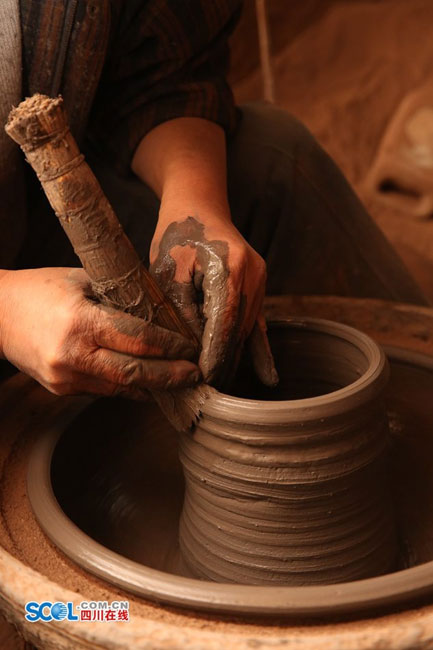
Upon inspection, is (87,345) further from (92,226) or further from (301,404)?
(301,404)

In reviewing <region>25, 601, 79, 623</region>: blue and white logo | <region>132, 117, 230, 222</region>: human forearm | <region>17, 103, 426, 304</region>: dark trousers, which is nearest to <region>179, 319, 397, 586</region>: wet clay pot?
<region>25, 601, 79, 623</region>: blue and white logo

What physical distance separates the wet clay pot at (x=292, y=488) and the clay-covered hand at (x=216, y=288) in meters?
0.11

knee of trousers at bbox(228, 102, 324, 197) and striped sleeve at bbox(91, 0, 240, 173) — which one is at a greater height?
striped sleeve at bbox(91, 0, 240, 173)

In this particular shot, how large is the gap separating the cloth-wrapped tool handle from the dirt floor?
2.85 meters

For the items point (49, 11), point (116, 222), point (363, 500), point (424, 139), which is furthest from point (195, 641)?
point (424, 139)

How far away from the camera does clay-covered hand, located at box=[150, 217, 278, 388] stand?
109cm

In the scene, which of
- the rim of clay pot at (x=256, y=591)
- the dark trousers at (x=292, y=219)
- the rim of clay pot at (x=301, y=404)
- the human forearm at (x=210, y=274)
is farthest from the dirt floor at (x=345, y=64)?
the rim of clay pot at (x=256, y=591)

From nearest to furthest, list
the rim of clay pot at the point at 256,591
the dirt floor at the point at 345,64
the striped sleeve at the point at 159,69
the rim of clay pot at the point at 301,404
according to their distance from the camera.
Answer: the rim of clay pot at the point at 256,591
the rim of clay pot at the point at 301,404
the striped sleeve at the point at 159,69
the dirt floor at the point at 345,64

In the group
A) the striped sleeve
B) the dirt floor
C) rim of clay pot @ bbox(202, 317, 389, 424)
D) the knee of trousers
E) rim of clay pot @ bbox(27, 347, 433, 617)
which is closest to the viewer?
rim of clay pot @ bbox(27, 347, 433, 617)

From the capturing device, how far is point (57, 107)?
0.93 meters

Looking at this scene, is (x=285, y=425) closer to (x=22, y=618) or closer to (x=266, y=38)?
(x=22, y=618)

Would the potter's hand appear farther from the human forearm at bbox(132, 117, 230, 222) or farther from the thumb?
the human forearm at bbox(132, 117, 230, 222)

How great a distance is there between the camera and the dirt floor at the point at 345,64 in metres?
3.81

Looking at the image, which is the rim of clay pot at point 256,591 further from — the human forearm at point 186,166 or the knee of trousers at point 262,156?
the knee of trousers at point 262,156
